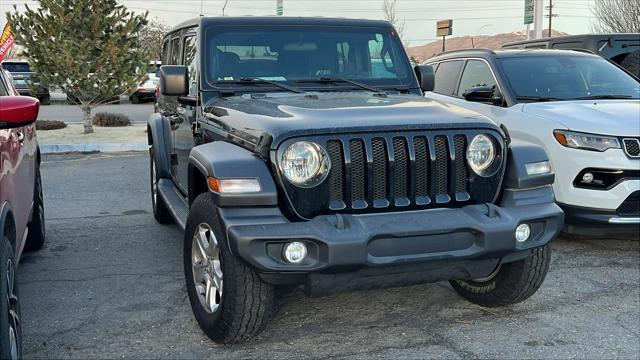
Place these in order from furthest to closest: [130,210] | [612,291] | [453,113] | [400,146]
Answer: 1. [130,210]
2. [612,291]
3. [453,113]
4. [400,146]

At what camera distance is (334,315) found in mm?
3961

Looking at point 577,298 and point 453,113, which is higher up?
point 453,113

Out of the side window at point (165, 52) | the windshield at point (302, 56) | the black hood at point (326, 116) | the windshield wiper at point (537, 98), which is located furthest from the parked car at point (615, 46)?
the black hood at point (326, 116)

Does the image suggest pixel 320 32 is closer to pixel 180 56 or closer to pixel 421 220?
pixel 180 56

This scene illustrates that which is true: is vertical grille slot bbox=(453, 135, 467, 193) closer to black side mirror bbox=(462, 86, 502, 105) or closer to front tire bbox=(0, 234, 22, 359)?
front tire bbox=(0, 234, 22, 359)

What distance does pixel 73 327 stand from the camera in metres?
3.78

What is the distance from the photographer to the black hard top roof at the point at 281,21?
4547mm

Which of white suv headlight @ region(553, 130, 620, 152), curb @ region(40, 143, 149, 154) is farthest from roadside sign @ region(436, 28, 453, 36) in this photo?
white suv headlight @ region(553, 130, 620, 152)

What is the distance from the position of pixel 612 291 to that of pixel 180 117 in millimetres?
3457

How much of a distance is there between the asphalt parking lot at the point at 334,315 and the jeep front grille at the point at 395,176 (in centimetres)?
85

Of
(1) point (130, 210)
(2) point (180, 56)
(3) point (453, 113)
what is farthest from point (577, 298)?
(1) point (130, 210)

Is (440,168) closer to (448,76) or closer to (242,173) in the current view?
(242,173)

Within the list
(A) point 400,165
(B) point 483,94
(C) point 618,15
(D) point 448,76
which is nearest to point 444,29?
(C) point 618,15

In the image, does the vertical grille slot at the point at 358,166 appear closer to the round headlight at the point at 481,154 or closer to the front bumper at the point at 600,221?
the round headlight at the point at 481,154
